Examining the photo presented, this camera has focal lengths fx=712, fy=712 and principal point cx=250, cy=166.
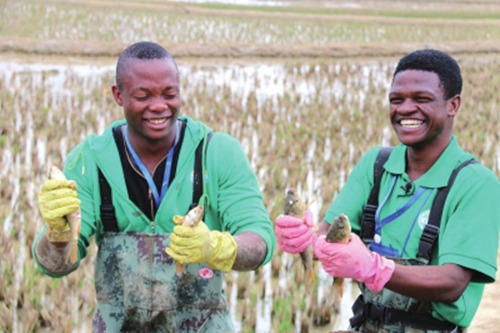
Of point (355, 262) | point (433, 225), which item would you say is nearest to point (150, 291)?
point (355, 262)

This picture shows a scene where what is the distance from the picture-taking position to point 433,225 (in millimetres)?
2564

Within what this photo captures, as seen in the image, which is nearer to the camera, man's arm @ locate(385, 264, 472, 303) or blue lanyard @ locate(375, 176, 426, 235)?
man's arm @ locate(385, 264, 472, 303)

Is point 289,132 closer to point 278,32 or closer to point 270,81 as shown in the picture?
point 270,81

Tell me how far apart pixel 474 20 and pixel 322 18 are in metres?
5.87

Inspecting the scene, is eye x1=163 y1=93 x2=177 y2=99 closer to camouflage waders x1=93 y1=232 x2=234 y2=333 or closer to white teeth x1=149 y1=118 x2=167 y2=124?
white teeth x1=149 y1=118 x2=167 y2=124

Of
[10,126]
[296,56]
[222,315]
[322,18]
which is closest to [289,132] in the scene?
[10,126]

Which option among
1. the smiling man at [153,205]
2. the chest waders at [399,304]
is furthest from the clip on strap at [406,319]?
the smiling man at [153,205]

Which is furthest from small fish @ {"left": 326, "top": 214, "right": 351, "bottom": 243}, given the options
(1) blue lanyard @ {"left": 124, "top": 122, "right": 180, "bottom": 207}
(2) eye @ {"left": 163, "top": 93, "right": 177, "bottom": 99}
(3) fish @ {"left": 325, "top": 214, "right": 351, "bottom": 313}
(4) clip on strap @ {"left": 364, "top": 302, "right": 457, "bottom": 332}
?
(2) eye @ {"left": 163, "top": 93, "right": 177, "bottom": 99}

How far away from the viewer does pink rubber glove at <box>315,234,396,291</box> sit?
2.36 m

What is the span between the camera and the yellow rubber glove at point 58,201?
2.46m

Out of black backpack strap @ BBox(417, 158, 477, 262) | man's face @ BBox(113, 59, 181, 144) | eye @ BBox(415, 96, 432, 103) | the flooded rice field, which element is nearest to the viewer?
black backpack strap @ BBox(417, 158, 477, 262)

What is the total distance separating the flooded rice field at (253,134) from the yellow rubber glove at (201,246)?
2072 mm

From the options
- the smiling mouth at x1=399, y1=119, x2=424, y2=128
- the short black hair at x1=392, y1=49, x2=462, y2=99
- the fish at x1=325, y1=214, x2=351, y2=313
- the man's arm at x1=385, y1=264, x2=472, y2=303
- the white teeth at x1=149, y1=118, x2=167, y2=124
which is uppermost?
the short black hair at x1=392, y1=49, x2=462, y2=99

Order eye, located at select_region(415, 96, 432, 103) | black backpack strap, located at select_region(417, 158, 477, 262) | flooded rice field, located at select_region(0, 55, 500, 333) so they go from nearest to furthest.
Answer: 1. black backpack strap, located at select_region(417, 158, 477, 262)
2. eye, located at select_region(415, 96, 432, 103)
3. flooded rice field, located at select_region(0, 55, 500, 333)
